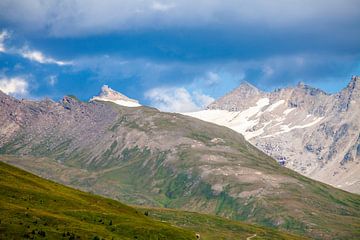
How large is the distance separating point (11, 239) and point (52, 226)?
Result: 22.5m

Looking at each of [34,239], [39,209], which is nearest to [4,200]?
[39,209]

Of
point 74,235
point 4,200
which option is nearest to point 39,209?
point 4,200

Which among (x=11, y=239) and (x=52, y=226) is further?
(x=52, y=226)

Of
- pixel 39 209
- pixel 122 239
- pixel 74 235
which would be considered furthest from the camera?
pixel 39 209

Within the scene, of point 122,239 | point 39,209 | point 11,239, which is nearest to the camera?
point 11,239

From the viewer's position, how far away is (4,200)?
7672 inches

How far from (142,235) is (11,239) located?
2236 inches

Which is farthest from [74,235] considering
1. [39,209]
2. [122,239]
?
[39,209]

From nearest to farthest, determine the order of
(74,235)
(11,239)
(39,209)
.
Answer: (11,239) < (74,235) < (39,209)

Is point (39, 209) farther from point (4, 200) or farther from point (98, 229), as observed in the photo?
point (98, 229)

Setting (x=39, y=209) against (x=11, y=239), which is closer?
(x=11, y=239)

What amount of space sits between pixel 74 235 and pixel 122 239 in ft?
73.2

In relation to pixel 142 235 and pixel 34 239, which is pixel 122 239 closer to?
pixel 142 235

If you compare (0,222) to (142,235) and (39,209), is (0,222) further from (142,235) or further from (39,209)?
(142,235)
